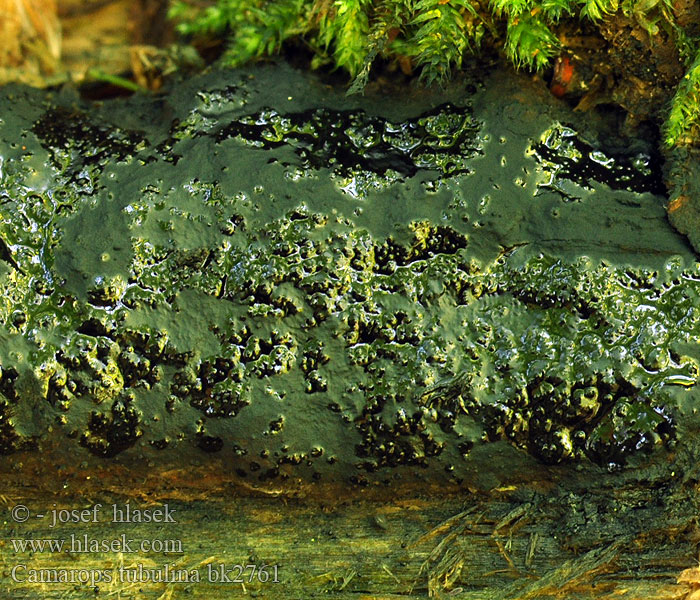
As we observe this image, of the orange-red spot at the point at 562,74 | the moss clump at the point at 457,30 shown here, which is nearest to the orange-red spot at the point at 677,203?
the moss clump at the point at 457,30

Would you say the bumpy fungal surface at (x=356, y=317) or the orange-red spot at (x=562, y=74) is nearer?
the bumpy fungal surface at (x=356, y=317)

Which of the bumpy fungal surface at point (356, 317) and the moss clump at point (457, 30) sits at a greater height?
the moss clump at point (457, 30)

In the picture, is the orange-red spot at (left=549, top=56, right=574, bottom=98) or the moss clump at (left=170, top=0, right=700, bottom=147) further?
the orange-red spot at (left=549, top=56, right=574, bottom=98)

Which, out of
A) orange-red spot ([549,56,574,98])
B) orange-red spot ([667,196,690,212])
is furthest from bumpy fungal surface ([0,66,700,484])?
orange-red spot ([549,56,574,98])

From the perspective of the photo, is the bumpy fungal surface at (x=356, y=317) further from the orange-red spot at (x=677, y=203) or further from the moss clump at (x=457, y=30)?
the moss clump at (x=457, y=30)

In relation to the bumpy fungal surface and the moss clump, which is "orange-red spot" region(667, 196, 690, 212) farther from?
the moss clump

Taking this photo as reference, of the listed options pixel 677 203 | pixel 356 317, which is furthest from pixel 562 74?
pixel 356 317

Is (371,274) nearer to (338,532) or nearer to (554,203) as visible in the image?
(554,203)

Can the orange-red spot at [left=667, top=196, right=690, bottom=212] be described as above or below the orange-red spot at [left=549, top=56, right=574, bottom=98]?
below

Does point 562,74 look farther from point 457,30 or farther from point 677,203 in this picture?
point 677,203
